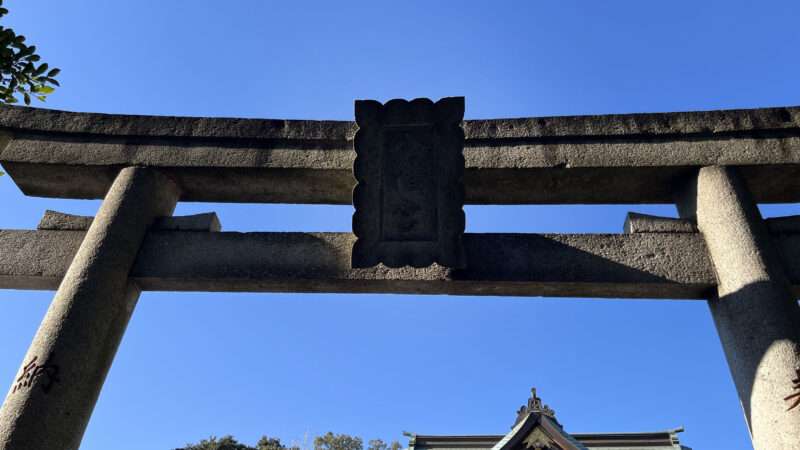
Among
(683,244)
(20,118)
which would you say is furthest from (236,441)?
(683,244)

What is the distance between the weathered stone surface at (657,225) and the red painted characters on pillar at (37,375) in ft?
14.8

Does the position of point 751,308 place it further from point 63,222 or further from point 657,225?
point 63,222

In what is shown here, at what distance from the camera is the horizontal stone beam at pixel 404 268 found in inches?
174

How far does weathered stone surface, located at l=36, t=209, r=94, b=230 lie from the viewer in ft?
15.8

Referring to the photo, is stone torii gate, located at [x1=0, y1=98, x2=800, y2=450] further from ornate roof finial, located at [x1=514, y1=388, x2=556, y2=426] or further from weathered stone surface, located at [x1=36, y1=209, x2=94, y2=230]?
ornate roof finial, located at [x1=514, y1=388, x2=556, y2=426]

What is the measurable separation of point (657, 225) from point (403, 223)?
2153mm

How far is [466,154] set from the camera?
511cm

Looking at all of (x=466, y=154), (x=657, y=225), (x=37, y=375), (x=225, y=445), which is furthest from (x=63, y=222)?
(x=225, y=445)

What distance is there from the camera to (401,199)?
179 inches

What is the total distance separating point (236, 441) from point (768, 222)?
27.4 meters

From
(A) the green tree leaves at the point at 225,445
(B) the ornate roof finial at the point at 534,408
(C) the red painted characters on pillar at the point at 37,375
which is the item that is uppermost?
(A) the green tree leaves at the point at 225,445

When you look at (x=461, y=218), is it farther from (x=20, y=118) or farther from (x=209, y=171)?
A: (x=20, y=118)

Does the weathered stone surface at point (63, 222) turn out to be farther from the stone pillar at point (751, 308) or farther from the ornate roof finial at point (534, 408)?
the ornate roof finial at point (534, 408)

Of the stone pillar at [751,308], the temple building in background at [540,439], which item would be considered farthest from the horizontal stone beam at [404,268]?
the temple building in background at [540,439]
